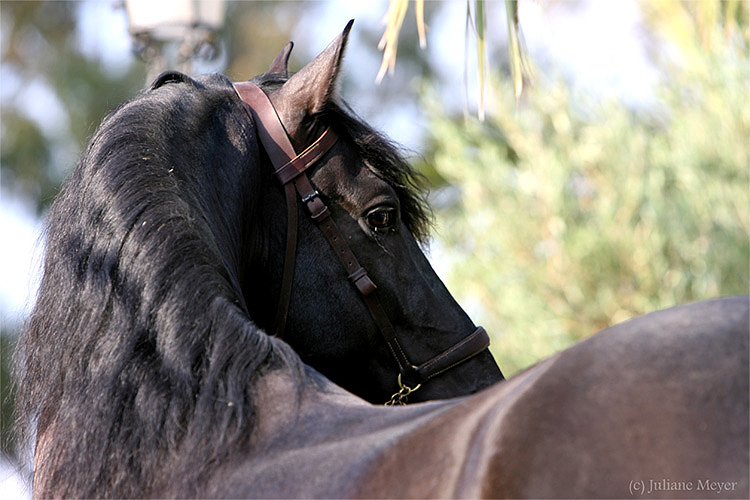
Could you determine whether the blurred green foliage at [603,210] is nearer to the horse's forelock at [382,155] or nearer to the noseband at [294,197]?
the horse's forelock at [382,155]

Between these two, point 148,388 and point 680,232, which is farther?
point 680,232

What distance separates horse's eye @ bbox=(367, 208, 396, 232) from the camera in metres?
2.37

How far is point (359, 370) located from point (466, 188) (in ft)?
17.1

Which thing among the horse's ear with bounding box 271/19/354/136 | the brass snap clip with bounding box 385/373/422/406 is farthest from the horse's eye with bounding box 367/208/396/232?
the brass snap clip with bounding box 385/373/422/406

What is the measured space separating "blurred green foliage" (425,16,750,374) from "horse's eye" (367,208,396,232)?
4.18m

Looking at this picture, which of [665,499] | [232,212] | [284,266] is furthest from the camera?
[284,266]

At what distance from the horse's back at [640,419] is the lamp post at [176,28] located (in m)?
4.50

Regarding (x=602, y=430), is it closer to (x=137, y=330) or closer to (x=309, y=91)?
(x=137, y=330)

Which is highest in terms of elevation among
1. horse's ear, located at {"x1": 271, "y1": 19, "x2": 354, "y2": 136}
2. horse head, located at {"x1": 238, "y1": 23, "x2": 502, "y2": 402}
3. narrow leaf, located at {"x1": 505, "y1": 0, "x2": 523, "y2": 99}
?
horse's ear, located at {"x1": 271, "y1": 19, "x2": 354, "y2": 136}

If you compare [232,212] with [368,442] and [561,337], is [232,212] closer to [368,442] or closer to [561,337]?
[368,442]

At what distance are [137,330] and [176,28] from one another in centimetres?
405

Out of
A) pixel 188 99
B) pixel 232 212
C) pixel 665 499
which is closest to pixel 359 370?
pixel 232 212

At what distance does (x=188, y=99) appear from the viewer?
2.19 m

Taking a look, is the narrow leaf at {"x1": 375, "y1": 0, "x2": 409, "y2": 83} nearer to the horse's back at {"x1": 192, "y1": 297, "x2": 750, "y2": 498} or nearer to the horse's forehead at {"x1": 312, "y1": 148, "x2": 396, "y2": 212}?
the horse's forehead at {"x1": 312, "y1": 148, "x2": 396, "y2": 212}
